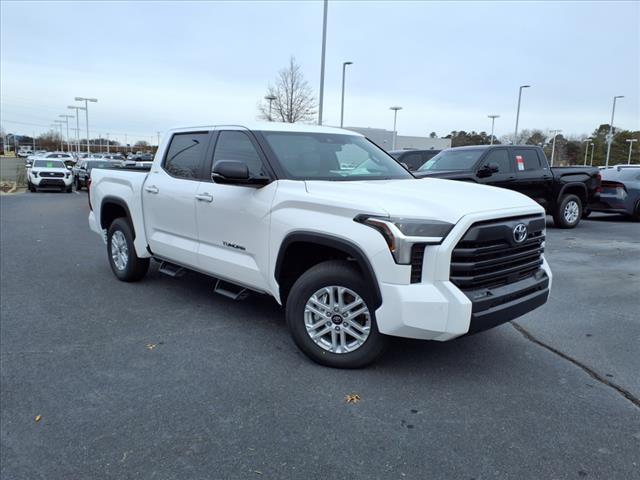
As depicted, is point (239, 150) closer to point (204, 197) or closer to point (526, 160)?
point (204, 197)

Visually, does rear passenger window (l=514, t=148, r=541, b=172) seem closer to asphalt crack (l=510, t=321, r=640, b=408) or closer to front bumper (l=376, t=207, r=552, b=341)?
asphalt crack (l=510, t=321, r=640, b=408)

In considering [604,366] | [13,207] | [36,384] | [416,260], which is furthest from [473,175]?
[13,207]

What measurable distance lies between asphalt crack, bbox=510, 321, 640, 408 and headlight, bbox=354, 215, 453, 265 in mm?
1638

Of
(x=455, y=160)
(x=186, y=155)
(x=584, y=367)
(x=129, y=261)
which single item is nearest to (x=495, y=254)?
(x=584, y=367)

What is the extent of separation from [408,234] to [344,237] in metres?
0.47

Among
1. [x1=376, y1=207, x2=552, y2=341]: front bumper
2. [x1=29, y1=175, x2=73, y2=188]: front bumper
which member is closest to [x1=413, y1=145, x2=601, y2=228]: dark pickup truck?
[x1=376, y1=207, x2=552, y2=341]: front bumper

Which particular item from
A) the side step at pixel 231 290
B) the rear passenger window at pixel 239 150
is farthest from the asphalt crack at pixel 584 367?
the rear passenger window at pixel 239 150

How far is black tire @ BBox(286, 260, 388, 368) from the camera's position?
3.56 m

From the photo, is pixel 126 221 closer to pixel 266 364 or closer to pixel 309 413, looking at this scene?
pixel 266 364

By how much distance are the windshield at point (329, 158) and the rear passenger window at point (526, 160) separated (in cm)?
684

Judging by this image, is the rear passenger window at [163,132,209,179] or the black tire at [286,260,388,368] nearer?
the black tire at [286,260,388,368]

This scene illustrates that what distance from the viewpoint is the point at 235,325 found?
480 cm

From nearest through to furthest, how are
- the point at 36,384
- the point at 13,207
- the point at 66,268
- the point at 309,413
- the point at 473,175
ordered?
the point at 309,413, the point at 36,384, the point at 66,268, the point at 473,175, the point at 13,207

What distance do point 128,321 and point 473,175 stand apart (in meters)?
7.45
